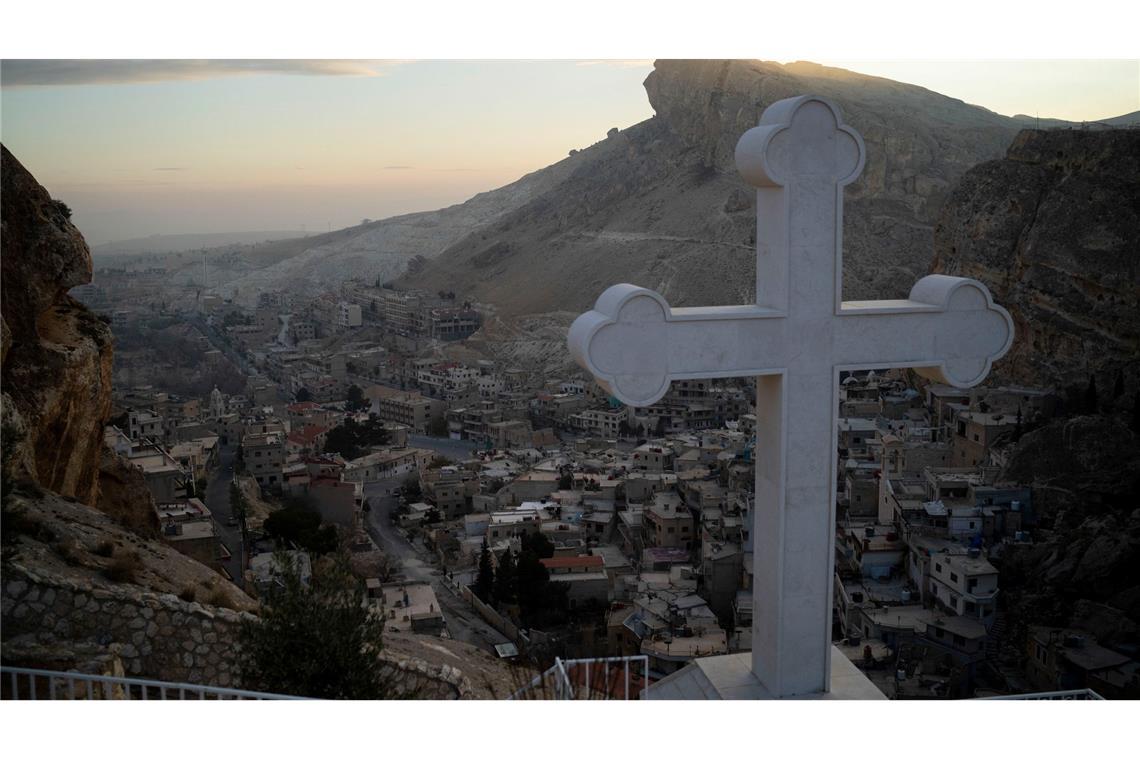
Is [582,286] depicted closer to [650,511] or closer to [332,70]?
[332,70]

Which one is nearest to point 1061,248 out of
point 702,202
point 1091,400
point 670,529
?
point 1091,400

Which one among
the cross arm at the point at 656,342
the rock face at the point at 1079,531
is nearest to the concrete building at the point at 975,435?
the rock face at the point at 1079,531

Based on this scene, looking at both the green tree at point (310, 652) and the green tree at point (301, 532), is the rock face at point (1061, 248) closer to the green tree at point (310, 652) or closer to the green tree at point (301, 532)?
the green tree at point (301, 532)

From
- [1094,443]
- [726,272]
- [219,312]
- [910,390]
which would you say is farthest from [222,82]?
[1094,443]

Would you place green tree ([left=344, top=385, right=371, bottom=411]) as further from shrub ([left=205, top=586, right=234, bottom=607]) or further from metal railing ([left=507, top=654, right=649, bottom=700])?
metal railing ([left=507, top=654, right=649, bottom=700])

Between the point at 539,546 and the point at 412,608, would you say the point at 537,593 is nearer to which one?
the point at 539,546

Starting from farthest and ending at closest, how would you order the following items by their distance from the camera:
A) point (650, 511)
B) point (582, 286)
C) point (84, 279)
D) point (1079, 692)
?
point (582, 286), point (650, 511), point (84, 279), point (1079, 692)
